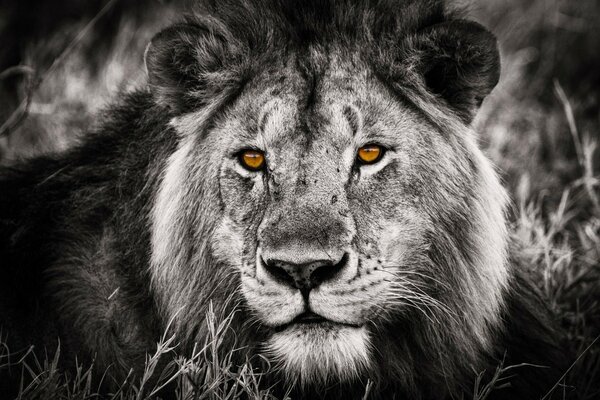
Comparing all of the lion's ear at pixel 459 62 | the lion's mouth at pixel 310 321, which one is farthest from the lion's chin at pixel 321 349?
the lion's ear at pixel 459 62

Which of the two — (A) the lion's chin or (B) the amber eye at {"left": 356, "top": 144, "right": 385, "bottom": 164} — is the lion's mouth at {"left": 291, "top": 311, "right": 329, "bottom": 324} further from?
(B) the amber eye at {"left": 356, "top": 144, "right": 385, "bottom": 164}

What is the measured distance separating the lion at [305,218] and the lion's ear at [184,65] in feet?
0.04

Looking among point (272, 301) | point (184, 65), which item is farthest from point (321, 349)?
point (184, 65)

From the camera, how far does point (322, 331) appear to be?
339cm

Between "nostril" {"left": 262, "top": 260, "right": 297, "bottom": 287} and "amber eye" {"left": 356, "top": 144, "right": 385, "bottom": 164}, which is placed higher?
"amber eye" {"left": 356, "top": 144, "right": 385, "bottom": 164}

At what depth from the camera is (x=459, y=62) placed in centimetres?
386

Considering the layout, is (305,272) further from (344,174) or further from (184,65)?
(184,65)

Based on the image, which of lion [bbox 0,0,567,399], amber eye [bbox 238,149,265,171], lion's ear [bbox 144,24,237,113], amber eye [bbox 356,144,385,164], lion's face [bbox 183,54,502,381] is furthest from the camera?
lion's ear [bbox 144,24,237,113]

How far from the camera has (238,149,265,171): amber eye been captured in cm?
386

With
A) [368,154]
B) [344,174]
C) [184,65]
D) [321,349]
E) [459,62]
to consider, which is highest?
[459,62]

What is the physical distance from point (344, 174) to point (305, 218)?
36 centimetres

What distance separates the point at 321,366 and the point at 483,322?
1.08m

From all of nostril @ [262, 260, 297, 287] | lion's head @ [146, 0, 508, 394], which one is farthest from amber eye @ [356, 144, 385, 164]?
nostril @ [262, 260, 297, 287]

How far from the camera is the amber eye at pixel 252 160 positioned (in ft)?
12.7
